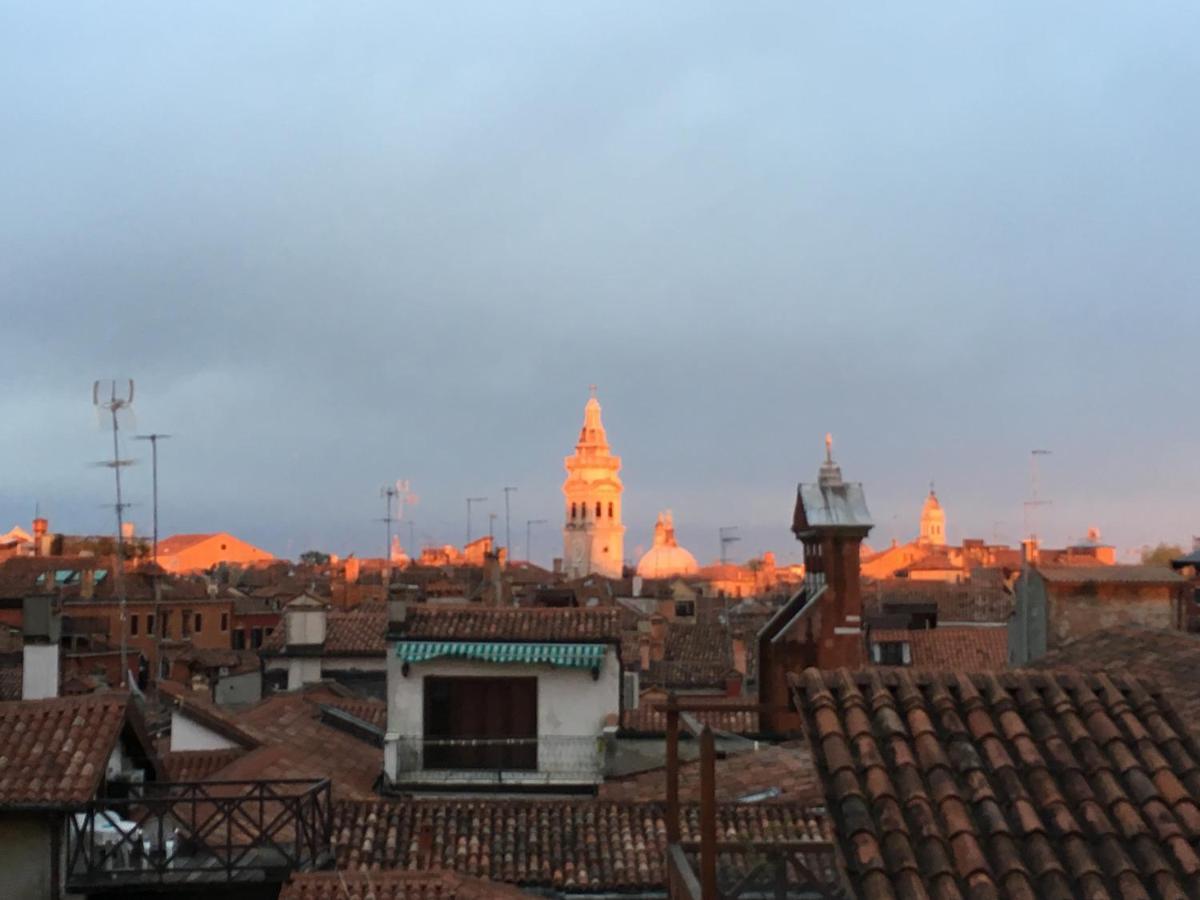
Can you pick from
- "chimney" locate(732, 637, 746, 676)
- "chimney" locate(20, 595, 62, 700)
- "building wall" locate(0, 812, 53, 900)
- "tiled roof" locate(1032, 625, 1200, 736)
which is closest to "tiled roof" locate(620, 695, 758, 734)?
"tiled roof" locate(1032, 625, 1200, 736)

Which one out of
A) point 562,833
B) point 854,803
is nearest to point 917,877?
point 854,803

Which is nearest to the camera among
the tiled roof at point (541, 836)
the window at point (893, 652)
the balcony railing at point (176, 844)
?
the balcony railing at point (176, 844)

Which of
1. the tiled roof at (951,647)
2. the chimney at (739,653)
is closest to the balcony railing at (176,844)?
the tiled roof at (951,647)

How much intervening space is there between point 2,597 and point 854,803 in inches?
1972

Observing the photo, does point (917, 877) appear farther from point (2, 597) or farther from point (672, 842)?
point (2, 597)

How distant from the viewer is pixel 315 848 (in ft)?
44.1

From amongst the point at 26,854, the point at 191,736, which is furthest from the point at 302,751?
the point at 26,854

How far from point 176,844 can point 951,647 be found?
23.7 m

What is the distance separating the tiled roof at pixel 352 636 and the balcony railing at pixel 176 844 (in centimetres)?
1441

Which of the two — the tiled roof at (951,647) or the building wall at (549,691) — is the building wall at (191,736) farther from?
the tiled roof at (951,647)

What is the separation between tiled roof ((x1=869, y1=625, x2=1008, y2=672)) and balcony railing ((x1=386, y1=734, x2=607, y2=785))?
14.7m

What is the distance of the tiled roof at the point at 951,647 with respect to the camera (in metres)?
32.1

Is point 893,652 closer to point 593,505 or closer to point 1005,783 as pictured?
point 1005,783

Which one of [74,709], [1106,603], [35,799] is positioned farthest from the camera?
[1106,603]
